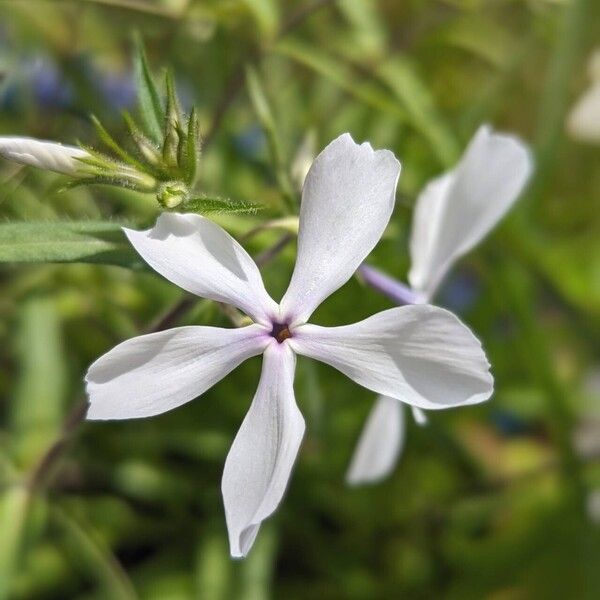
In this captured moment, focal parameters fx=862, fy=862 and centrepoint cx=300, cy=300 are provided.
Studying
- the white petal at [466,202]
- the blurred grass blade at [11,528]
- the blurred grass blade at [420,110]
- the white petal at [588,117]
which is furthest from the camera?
the blurred grass blade at [420,110]

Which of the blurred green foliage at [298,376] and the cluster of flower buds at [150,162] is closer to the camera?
the cluster of flower buds at [150,162]

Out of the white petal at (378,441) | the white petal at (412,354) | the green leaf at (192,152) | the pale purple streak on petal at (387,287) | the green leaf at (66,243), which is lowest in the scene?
the white petal at (378,441)

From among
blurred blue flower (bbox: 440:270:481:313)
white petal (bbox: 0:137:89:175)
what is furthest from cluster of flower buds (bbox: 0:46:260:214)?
blurred blue flower (bbox: 440:270:481:313)

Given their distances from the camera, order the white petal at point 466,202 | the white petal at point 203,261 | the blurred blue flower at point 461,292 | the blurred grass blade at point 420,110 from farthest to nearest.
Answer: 1. the blurred blue flower at point 461,292
2. the blurred grass blade at point 420,110
3. the white petal at point 466,202
4. the white petal at point 203,261

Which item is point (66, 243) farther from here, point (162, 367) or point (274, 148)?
point (274, 148)

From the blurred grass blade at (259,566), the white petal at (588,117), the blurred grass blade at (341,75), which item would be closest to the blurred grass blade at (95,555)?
the blurred grass blade at (259,566)

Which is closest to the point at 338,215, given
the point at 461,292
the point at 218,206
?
the point at 218,206

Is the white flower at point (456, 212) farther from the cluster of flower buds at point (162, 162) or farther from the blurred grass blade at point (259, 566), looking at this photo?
the blurred grass blade at point (259, 566)

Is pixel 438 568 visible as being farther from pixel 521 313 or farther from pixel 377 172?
pixel 377 172
